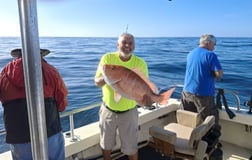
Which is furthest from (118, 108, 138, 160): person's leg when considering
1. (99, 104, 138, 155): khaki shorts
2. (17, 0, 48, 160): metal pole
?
(17, 0, 48, 160): metal pole

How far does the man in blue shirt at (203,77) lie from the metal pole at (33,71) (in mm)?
2909

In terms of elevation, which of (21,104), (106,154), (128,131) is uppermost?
(21,104)

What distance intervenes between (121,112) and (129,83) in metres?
0.93

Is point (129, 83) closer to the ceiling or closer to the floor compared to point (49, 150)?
closer to the ceiling

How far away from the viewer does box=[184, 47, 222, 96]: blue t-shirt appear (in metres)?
3.38

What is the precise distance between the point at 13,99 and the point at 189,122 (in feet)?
7.37

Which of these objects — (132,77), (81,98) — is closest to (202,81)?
(132,77)

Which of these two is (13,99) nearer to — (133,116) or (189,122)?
(133,116)

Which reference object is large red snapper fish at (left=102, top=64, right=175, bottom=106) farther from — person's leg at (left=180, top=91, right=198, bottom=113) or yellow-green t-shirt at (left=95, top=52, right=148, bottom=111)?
person's leg at (left=180, top=91, right=198, bottom=113)

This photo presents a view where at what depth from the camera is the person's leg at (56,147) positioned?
6.20 feet

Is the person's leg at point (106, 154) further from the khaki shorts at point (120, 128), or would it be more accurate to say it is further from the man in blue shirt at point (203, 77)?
the man in blue shirt at point (203, 77)

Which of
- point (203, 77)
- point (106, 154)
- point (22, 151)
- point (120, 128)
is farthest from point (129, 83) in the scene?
point (203, 77)

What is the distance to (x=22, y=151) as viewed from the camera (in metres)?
1.81

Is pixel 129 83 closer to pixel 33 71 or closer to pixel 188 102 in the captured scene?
pixel 33 71
